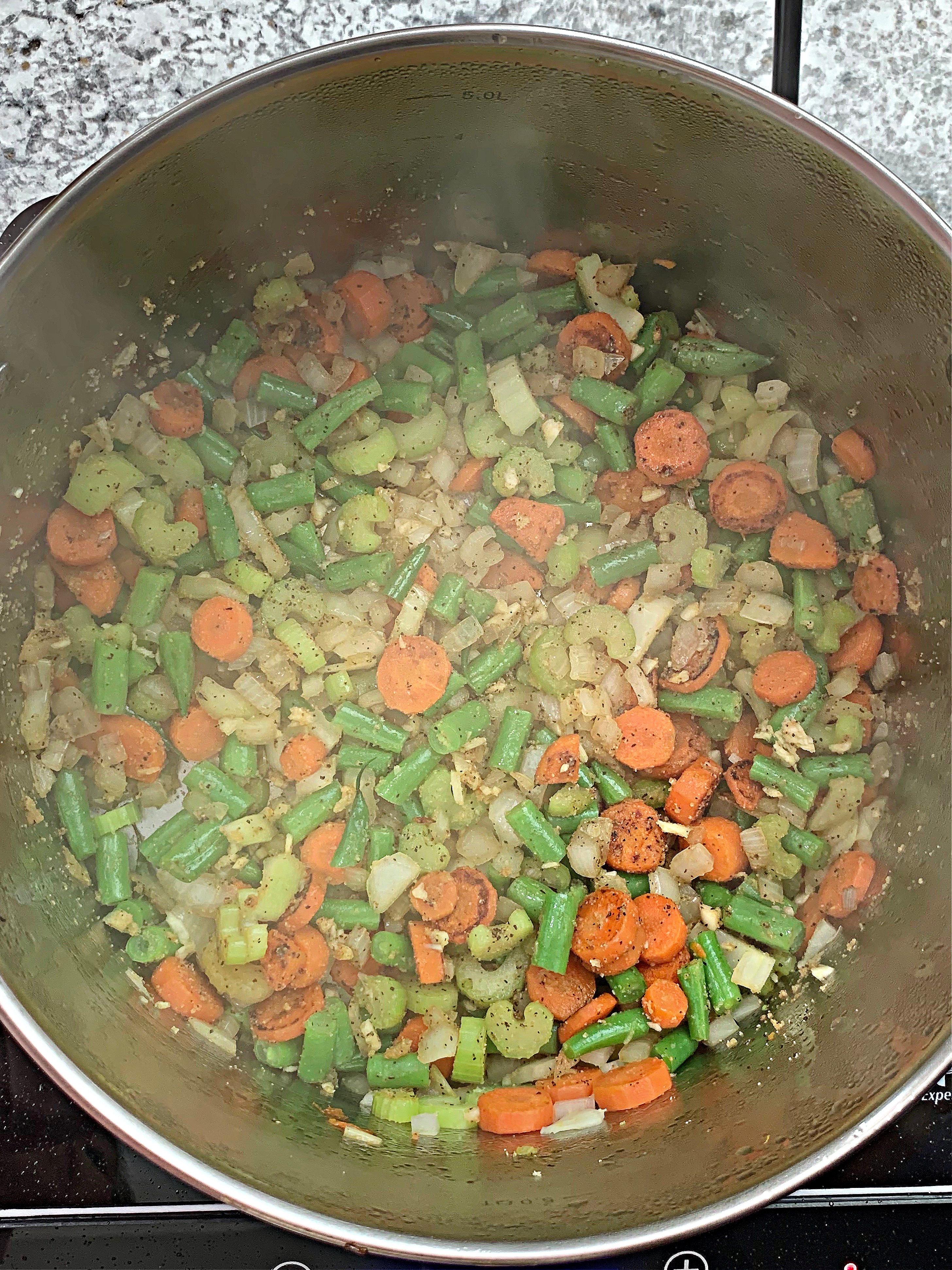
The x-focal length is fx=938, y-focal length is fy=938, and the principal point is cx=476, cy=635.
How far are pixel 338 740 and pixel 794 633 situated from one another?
1.07m

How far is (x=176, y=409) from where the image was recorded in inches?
83.0

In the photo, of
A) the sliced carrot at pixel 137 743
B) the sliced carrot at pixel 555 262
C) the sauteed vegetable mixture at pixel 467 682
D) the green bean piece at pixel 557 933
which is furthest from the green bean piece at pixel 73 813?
the sliced carrot at pixel 555 262

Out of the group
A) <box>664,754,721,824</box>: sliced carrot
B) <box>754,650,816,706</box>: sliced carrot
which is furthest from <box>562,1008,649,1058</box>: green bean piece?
<box>754,650,816,706</box>: sliced carrot

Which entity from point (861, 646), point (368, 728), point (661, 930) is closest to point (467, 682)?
point (368, 728)

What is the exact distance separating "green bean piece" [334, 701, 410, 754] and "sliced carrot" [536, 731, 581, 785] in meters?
0.32

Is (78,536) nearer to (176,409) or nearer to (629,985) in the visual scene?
(176,409)

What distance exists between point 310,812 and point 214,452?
0.85 metres

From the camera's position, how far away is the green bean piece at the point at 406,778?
2076mm

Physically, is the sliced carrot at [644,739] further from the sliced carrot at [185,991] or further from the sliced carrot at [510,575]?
the sliced carrot at [185,991]

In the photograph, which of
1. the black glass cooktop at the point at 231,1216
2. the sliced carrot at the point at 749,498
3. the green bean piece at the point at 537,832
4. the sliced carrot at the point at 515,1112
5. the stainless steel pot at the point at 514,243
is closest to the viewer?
the stainless steel pot at the point at 514,243

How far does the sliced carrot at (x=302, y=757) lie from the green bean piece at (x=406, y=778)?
15 centimetres

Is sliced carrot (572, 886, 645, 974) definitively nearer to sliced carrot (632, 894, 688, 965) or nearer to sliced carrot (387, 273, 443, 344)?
sliced carrot (632, 894, 688, 965)

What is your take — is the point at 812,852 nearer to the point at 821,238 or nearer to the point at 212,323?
the point at 821,238

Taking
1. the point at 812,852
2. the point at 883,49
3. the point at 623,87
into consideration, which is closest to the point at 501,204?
the point at 623,87
